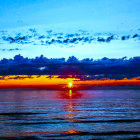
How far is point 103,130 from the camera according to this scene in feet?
103

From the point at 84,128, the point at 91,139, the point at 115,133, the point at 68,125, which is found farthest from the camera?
the point at 68,125

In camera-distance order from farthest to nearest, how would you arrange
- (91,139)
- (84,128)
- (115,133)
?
(84,128) < (115,133) < (91,139)

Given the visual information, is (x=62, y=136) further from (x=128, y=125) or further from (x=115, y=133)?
(x=128, y=125)

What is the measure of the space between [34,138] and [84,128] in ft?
26.4

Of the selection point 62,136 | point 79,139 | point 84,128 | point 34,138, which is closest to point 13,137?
point 34,138

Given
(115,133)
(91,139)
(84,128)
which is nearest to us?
(91,139)

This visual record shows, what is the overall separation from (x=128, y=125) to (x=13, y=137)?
Answer: 635 inches

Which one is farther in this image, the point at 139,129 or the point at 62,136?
the point at 139,129

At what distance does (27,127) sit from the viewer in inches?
1313

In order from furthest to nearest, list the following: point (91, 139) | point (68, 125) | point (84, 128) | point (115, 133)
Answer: point (68, 125) < point (84, 128) < point (115, 133) < point (91, 139)

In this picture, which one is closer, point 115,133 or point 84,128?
point 115,133

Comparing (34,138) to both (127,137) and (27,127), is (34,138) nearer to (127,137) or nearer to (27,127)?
(27,127)

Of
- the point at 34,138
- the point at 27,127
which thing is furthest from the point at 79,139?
the point at 27,127

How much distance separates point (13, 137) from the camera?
90.5 feet
